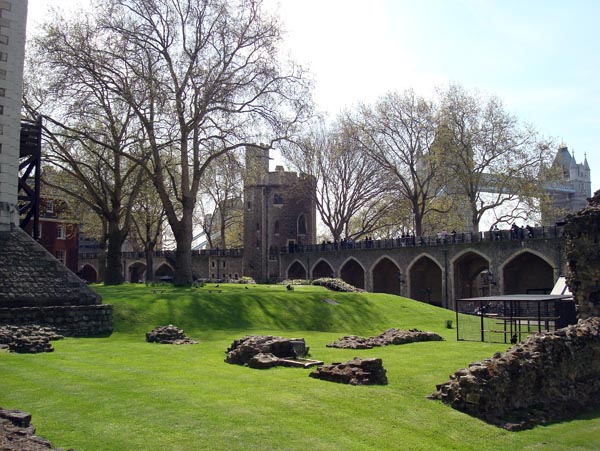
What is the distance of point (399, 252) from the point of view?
148 ft

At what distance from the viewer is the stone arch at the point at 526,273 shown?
123 ft

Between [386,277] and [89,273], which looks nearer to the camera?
[386,277]

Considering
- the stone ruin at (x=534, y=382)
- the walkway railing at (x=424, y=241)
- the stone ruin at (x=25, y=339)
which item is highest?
the walkway railing at (x=424, y=241)

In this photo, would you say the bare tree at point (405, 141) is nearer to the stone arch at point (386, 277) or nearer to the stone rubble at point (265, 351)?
the stone arch at point (386, 277)

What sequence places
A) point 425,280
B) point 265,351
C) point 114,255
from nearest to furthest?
→ point 265,351, point 114,255, point 425,280

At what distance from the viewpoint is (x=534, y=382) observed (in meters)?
11.0

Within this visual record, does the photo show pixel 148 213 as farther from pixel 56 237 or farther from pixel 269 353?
pixel 269 353

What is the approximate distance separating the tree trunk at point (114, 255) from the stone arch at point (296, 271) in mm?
25635

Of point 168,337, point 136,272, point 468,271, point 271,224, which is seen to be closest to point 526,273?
point 468,271

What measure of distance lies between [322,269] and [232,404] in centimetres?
4530

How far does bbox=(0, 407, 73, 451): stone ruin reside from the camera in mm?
5797

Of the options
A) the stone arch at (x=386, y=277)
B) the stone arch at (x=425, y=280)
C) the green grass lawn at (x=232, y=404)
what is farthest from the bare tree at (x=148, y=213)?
the green grass lawn at (x=232, y=404)

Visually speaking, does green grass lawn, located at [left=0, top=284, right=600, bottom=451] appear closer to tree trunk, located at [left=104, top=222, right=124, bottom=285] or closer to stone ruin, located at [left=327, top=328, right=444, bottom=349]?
stone ruin, located at [left=327, top=328, right=444, bottom=349]

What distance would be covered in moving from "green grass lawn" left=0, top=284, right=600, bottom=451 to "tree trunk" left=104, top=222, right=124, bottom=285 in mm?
14918
